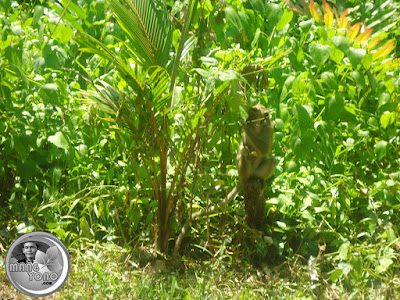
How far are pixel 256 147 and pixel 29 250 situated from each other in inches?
42.9

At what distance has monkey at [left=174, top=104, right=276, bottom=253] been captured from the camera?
2.28 metres

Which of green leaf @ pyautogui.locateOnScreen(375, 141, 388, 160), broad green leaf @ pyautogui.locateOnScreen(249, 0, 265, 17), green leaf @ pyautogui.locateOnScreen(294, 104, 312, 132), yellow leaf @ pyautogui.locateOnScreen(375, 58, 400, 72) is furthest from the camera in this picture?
broad green leaf @ pyautogui.locateOnScreen(249, 0, 265, 17)

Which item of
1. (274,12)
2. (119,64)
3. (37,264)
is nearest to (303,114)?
(274,12)

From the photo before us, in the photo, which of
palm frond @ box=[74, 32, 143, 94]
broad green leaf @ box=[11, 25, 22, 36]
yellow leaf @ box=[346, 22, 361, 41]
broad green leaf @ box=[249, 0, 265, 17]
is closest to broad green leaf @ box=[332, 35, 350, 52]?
yellow leaf @ box=[346, 22, 361, 41]

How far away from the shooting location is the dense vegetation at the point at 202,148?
227cm

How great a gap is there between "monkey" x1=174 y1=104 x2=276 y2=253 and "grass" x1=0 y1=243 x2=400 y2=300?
275 millimetres

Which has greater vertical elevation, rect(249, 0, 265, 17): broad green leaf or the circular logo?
rect(249, 0, 265, 17): broad green leaf

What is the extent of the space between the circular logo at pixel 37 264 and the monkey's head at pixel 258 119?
1.00 metres

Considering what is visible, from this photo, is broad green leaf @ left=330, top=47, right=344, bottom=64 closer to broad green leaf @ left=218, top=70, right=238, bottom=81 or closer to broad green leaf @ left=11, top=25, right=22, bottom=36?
broad green leaf @ left=218, top=70, right=238, bottom=81

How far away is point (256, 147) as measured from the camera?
2.31 meters

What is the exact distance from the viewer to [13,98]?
2770 millimetres

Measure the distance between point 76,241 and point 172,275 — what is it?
53 cm

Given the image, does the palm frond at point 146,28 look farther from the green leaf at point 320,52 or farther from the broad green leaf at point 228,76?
the green leaf at point 320,52

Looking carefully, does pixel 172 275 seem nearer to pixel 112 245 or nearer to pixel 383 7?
pixel 112 245
